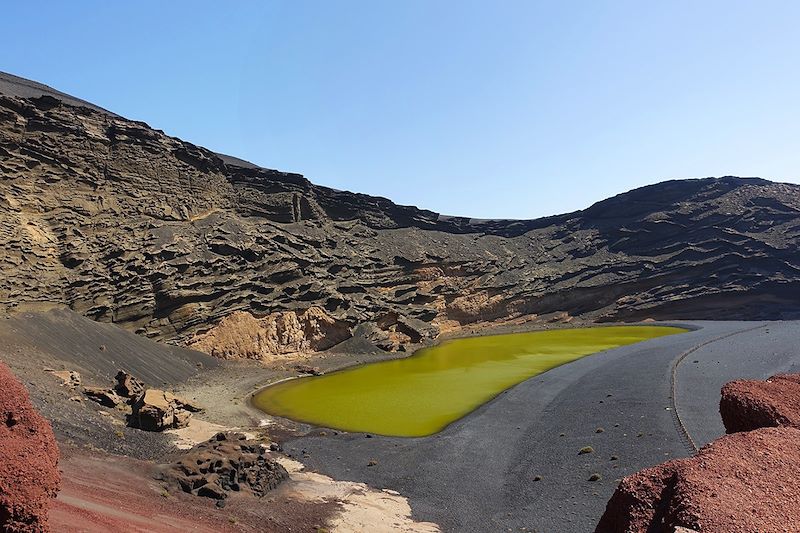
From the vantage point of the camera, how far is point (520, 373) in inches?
1437

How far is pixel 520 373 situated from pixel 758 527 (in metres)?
33.0

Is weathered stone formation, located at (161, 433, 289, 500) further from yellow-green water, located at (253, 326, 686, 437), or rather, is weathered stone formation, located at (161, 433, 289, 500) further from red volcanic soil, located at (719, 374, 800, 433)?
red volcanic soil, located at (719, 374, 800, 433)

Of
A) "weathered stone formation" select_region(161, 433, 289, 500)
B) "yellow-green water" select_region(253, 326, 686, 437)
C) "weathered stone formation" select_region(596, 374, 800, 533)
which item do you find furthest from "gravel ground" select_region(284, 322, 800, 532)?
"weathered stone formation" select_region(596, 374, 800, 533)

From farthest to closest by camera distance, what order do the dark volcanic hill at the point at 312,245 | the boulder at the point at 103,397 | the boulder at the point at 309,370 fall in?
the boulder at the point at 309,370 → the dark volcanic hill at the point at 312,245 → the boulder at the point at 103,397

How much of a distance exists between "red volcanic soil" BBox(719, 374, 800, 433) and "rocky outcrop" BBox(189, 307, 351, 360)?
1501 inches

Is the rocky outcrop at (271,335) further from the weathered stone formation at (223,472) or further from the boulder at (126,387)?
the weathered stone formation at (223,472)

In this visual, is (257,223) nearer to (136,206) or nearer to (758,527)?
(136,206)

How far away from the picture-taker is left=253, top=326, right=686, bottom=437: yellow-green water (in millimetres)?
26266

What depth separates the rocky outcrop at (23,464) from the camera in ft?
22.1

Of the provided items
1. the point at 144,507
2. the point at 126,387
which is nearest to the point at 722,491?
the point at 144,507

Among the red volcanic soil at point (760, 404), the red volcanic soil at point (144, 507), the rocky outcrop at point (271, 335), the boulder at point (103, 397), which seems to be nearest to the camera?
the red volcanic soil at point (760, 404)

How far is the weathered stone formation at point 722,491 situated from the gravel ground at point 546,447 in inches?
334

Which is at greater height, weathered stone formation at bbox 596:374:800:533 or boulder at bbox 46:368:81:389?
weathered stone formation at bbox 596:374:800:533

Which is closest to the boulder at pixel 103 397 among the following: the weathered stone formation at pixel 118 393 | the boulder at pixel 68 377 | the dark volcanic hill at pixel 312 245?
the weathered stone formation at pixel 118 393
